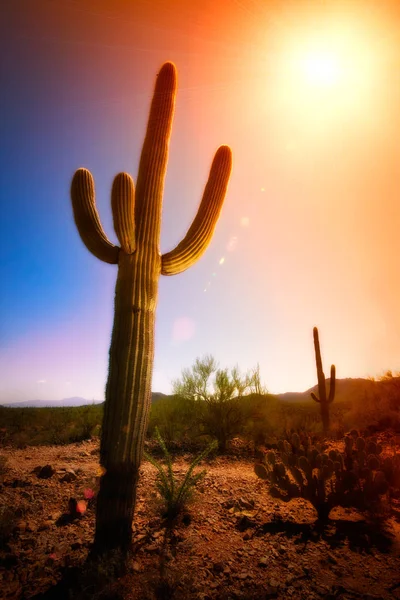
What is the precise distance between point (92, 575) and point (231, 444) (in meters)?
6.68

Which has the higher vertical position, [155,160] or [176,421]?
[155,160]

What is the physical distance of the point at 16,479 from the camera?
5.27m

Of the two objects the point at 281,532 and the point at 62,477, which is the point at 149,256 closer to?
the point at 281,532

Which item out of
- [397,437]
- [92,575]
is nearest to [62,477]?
[92,575]

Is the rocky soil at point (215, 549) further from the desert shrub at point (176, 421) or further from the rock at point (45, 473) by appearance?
the desert shrub at point (176, 421)

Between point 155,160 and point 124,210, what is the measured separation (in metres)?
1.19

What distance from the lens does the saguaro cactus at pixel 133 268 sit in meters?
3.08

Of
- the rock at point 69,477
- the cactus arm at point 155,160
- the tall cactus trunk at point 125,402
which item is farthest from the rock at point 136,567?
the cactus arm at point 155,160

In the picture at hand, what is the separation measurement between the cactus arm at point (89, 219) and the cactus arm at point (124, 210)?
24 cm

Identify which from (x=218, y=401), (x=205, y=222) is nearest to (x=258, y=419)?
(x=218, y=401)

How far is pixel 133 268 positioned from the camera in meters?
3.67

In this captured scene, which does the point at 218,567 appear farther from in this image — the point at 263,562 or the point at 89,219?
the point at 89,219

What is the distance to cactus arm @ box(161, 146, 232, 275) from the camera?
4.31 m

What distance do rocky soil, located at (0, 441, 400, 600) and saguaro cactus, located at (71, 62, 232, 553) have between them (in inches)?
22.8
